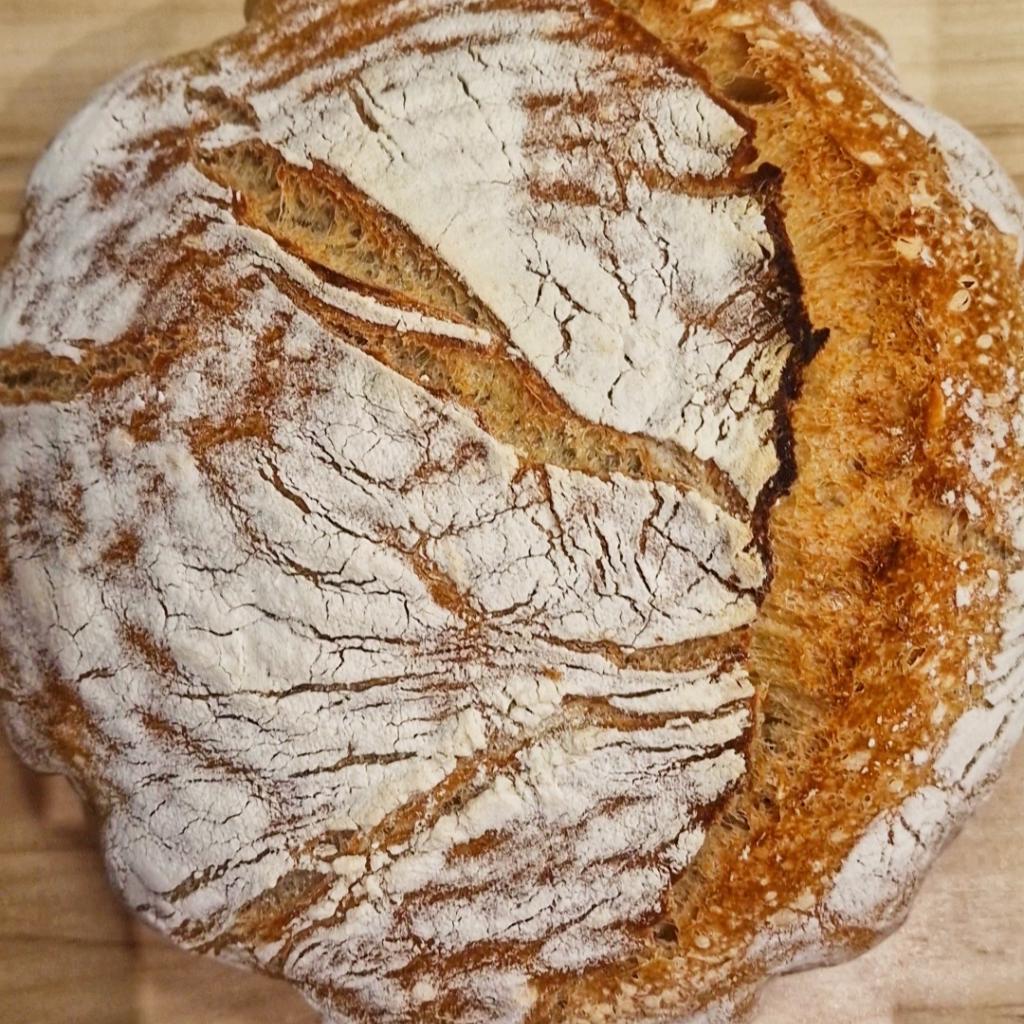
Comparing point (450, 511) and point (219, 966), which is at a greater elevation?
point (450, 511)

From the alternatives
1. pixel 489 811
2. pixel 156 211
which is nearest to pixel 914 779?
pixel 489 811

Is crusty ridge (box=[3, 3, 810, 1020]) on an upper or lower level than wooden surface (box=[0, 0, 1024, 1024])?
upper

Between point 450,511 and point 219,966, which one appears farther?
point 219,966

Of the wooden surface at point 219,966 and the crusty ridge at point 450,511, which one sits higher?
the crusty ridge at point 450,511

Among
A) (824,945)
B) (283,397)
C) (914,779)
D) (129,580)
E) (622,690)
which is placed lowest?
(824,945)

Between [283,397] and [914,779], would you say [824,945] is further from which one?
[283,397]

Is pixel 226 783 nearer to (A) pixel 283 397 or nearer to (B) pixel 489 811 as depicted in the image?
(B) pixel 489 811

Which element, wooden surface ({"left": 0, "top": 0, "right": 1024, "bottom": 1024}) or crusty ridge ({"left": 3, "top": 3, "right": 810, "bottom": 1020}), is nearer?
crusty ridge ({"left": 3, "top": 3, "right": 810, "bottom": 1020})

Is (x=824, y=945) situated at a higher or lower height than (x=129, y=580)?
lower

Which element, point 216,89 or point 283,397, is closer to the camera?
point 283,397

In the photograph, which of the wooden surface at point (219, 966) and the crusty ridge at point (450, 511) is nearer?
the crusty ridge at point (450, 511)
